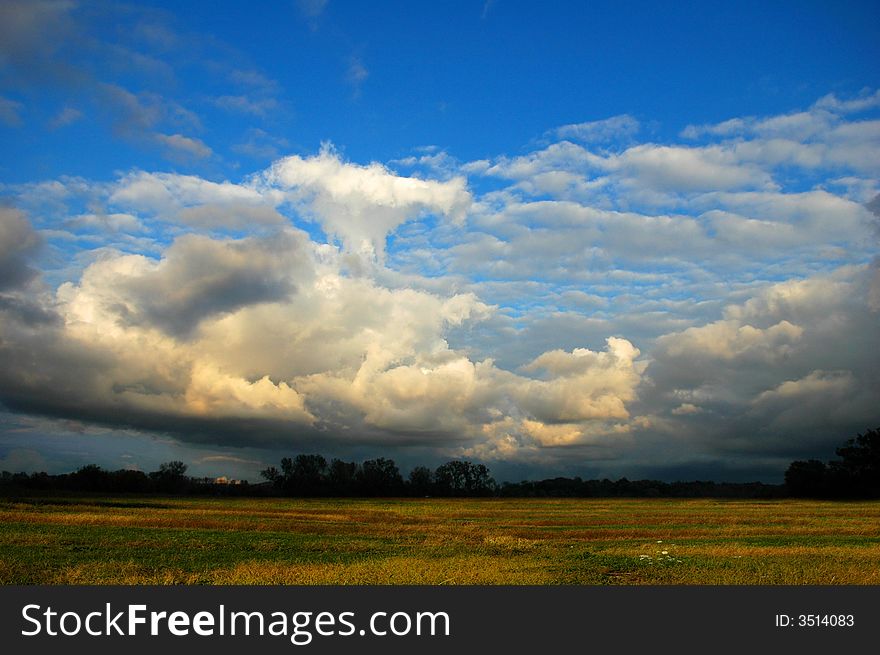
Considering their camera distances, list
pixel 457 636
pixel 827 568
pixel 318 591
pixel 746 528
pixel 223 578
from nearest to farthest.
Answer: pixel 457 636 < pixel 318 591 < pixel 223 578 < pixel 827 568 < pixel 746 528

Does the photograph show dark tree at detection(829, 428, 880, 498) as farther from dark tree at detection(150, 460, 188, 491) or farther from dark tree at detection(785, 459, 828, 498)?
dark tree at detection(150, 460, 188, 491)

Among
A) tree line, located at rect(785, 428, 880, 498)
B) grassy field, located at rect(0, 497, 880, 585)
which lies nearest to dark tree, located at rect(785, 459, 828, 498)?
tree line, located at rect(785, 428, 880, 498)

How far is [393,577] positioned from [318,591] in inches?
170

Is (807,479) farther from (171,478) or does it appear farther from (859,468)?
(171,478)

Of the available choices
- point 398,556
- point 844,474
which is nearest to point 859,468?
point 844,474

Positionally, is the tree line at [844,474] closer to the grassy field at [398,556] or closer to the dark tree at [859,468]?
the dark tree at [859,468]

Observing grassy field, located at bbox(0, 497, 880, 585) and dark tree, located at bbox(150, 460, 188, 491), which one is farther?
dark tree, located at bbox(150, 460, 188, 491)

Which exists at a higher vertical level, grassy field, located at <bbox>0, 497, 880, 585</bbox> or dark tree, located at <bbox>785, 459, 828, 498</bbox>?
grassy field, located at <bbox>0, 497, 880, 585</bbox>

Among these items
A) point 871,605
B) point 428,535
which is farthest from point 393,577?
point 428,535

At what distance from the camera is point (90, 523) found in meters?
51.3

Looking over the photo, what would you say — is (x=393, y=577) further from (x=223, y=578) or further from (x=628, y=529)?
(x=628, y=529)

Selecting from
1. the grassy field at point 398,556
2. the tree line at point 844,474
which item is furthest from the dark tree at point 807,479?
the grassy field at point 398,556

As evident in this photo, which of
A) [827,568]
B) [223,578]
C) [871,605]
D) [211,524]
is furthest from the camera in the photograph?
[211,524]

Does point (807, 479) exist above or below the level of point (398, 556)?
below
